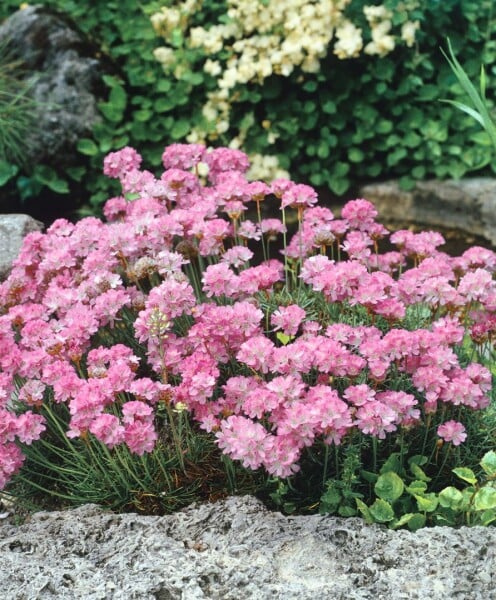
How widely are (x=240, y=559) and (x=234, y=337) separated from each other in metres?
0.55

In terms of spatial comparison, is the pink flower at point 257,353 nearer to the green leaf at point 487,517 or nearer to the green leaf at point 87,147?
the green leaf at point 487,517

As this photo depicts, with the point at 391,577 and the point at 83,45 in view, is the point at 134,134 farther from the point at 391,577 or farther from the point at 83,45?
the point at 391,577

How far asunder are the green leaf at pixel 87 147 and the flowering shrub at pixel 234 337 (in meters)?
1.94

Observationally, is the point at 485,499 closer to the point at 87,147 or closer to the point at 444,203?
the point at 444,203

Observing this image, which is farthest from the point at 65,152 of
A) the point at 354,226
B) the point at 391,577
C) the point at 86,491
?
the point at 391,577

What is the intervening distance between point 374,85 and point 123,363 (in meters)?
3.10

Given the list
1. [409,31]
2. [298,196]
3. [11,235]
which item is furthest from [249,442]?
[409,31]

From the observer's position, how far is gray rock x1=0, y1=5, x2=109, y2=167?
15.4ft

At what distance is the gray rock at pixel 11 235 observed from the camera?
300cm

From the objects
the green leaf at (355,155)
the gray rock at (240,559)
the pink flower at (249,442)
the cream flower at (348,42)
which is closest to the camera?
the gray rock at (240,559)

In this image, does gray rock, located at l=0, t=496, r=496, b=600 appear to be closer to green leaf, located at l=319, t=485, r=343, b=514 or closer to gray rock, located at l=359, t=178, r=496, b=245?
green leaf, located at l=319, t=485, r=343, b=514

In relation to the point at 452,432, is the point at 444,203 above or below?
below

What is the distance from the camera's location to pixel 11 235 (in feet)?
10.1

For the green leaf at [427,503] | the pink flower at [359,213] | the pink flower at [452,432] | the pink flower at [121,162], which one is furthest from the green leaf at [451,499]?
the pink flower at [121,162]
